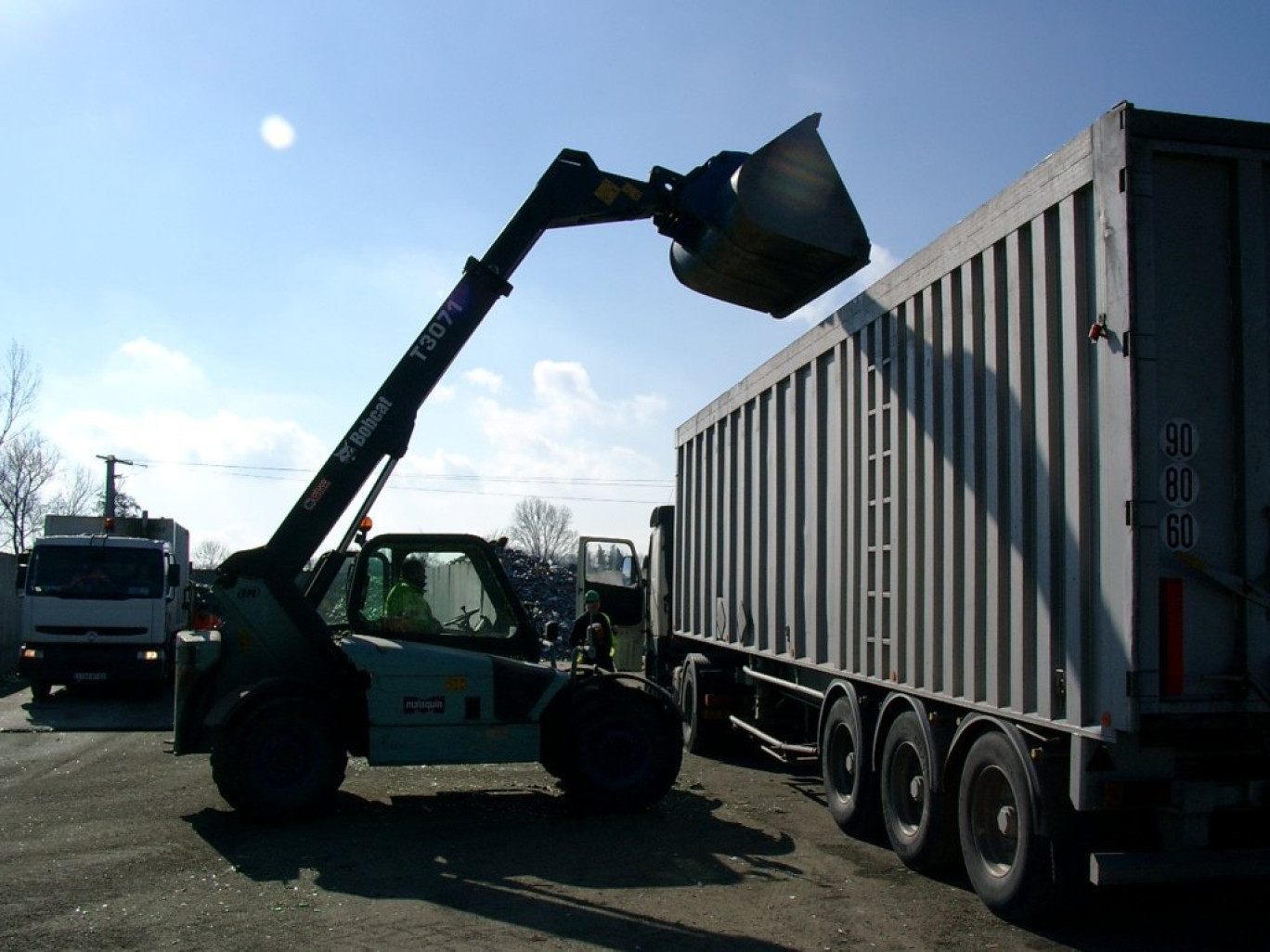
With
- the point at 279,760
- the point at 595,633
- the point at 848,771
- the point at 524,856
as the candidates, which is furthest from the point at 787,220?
the point at 595,633

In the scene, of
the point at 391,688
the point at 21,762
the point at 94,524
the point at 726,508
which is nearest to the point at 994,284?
the point at 391,688

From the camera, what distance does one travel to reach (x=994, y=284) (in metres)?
6.46

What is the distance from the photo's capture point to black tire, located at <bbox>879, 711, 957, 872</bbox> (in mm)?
7000

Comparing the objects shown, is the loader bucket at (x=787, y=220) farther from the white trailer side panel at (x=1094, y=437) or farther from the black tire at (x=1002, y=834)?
the black tire at (x=1002, y=834)

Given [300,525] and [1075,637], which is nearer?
[1075,637]

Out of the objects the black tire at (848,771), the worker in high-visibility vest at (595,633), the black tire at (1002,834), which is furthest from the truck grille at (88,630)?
the black tire at (1002,834)

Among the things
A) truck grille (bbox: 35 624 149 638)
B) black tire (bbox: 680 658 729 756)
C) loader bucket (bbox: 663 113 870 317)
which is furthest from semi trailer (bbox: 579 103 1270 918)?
truck grille (bbox: 35 624 149 638)

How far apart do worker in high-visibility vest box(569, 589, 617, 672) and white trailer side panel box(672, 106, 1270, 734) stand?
16.6ft

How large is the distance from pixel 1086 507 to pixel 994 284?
59.0 inches

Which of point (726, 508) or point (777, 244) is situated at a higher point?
point (777, 244)

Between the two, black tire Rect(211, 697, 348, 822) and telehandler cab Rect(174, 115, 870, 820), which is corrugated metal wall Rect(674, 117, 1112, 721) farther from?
black tire Rect(211, 697, 348, 822)

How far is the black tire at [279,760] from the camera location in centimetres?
841

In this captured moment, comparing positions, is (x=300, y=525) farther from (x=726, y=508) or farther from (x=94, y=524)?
(x=94, y=524)

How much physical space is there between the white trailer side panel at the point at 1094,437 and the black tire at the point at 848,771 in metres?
0.77
